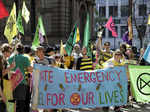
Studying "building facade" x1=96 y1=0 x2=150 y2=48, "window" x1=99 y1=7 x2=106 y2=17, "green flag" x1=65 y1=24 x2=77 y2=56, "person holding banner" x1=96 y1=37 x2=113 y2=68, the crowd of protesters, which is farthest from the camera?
"window" x1=99 y1=7 x2=106 y2=17

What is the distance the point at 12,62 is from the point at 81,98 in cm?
166

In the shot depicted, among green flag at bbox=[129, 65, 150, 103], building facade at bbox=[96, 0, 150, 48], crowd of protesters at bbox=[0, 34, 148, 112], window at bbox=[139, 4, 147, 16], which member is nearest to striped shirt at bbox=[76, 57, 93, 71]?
crowd of protesters at bbox=[0, 34, 148, 112]

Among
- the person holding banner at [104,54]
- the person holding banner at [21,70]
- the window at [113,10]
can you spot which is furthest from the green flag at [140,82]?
the window at [113,10]

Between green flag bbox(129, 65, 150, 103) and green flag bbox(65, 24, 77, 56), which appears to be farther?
green flag bbox(65, 24, 77, 56)

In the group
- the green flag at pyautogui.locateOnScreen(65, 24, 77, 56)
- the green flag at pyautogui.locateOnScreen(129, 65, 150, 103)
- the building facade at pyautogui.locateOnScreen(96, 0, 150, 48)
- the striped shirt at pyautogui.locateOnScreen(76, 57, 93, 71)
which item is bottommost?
the green flag at pyautogui.locateOnScreen(129, 65, 150, 103)

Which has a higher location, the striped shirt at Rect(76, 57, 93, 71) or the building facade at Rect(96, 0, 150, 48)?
the building facade at Rect(96, 0, 150, 48)

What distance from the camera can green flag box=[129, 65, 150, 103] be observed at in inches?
263

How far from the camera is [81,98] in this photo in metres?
6.09

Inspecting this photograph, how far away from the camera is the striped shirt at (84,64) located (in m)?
7.89

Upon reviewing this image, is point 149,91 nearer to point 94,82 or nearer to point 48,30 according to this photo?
point 94,82

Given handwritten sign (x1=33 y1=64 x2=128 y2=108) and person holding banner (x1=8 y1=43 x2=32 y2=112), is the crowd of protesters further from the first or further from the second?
handwritten sign (x1=33 y1=64 x2=128 y2=108)

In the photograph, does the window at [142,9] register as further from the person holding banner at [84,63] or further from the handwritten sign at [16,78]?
the handwritten sign at [16,78]

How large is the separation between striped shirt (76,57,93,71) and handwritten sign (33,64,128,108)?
4.76 ft

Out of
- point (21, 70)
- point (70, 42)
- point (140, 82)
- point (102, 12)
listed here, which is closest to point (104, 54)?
point (70, 42)
